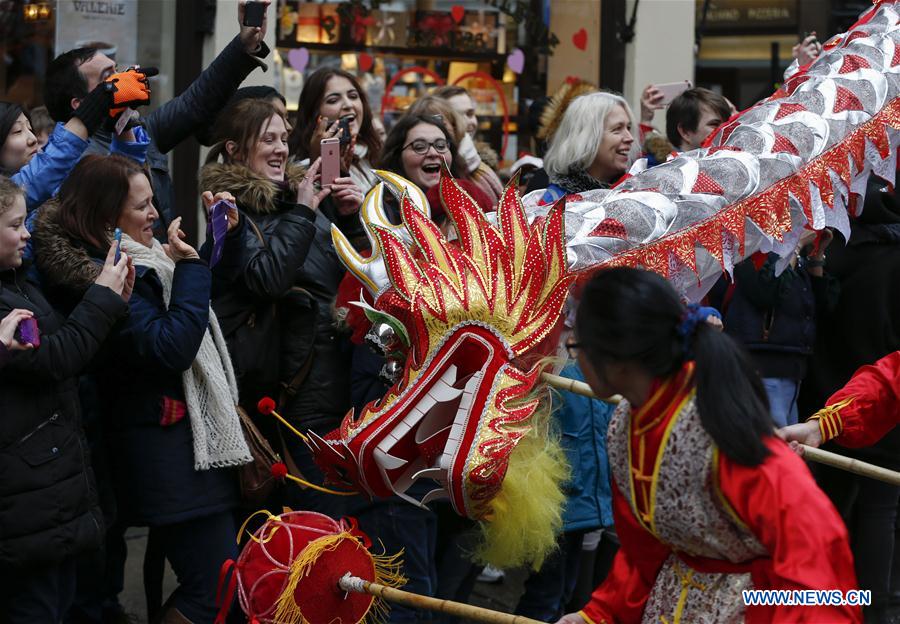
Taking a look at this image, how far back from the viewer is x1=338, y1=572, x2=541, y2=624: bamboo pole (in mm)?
2941

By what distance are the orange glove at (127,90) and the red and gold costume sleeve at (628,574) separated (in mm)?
2356

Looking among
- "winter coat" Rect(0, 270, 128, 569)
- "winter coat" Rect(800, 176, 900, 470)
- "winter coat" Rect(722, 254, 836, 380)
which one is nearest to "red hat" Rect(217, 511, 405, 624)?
"winter coat" Rect(0, 270, 128, 569)

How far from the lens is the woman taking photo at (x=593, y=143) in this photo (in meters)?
4.86

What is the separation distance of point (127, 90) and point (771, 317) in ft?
8.31

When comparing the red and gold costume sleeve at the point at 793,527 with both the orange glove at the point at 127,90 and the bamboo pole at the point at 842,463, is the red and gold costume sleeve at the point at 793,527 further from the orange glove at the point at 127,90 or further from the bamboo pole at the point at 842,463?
the orange glove at the point at 127,90

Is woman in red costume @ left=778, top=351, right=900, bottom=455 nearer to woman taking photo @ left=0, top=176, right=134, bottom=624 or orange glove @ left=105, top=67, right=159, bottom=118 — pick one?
woman taking photo @ left=0, top=176, right=134, bottom=624

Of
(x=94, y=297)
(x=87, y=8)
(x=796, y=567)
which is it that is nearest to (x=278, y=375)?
(x=94, y=297)

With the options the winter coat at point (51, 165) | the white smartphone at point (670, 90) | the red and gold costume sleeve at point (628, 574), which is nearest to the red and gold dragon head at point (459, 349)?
the red and gold costume sleeve at point (628, 574)

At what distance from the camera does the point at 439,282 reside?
3.45 meters

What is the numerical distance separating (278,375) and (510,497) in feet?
4.61

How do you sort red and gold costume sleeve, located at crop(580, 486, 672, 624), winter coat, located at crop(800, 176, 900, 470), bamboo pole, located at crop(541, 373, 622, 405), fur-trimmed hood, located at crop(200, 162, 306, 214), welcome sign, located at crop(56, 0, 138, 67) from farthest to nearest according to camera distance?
1. welcome sign, located at crop(56, 0, 138, 67)
2. winter coat, located at crop(800, 176, 900, 470)
3. fur-trimmed hood, located at crop(200, 162, 306, 214)
4. bamboo pole, located at crop(541, 373, 622, 405)
5. red and gold costume sleeve, located at crop(580, 486, 672, 624)

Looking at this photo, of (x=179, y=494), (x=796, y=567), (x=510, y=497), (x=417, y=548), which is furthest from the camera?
(x=417, y=548)

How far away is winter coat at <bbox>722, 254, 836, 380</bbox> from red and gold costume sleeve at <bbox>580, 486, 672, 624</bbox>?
235cm

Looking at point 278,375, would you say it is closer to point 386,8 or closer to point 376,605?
point 376,605
